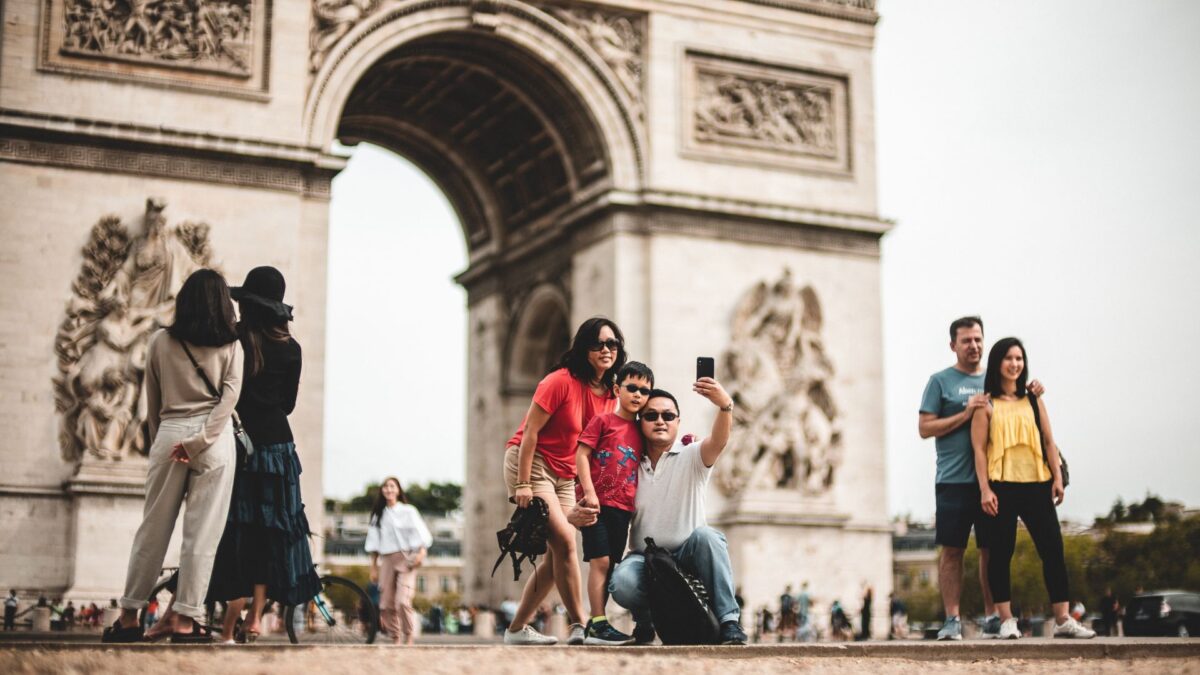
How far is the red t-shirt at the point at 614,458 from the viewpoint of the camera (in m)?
10.6

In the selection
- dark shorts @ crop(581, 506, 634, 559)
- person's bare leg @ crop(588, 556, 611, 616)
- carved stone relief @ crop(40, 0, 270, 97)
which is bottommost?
person's bare leg @ crop(588, 556, 611, 616)

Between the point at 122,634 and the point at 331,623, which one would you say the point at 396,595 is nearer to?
the point at 331,623

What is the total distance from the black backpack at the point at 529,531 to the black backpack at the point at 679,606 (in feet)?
3.62

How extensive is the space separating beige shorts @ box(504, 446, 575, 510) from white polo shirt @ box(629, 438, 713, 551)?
87 cm

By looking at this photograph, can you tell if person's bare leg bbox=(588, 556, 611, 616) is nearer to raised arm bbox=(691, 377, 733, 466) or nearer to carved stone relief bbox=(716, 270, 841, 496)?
raised arm bbox=(691, 377, 733, 466)

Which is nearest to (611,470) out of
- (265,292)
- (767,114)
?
(265,292)

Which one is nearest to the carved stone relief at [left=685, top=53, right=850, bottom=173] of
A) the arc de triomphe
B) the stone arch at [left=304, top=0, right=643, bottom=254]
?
the arc de triomphe

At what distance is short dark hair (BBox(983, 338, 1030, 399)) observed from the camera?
1231 cm

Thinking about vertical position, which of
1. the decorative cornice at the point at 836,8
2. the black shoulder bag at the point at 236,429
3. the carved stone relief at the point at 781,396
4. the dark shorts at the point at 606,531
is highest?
the decorative cornice at the point at 836,8

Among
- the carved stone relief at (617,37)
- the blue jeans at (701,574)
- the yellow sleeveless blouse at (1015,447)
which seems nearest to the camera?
the blue jeans at (701,574)

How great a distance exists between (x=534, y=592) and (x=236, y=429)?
244cm

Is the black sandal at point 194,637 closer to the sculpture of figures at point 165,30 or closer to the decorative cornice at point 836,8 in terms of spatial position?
the sculpture of figures at point 165,30

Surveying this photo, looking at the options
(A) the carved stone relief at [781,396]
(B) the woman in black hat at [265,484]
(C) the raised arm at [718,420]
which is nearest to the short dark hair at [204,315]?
(B) the woman in black hat at [265,484]

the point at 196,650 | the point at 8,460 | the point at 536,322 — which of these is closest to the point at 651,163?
the point at 536,322
